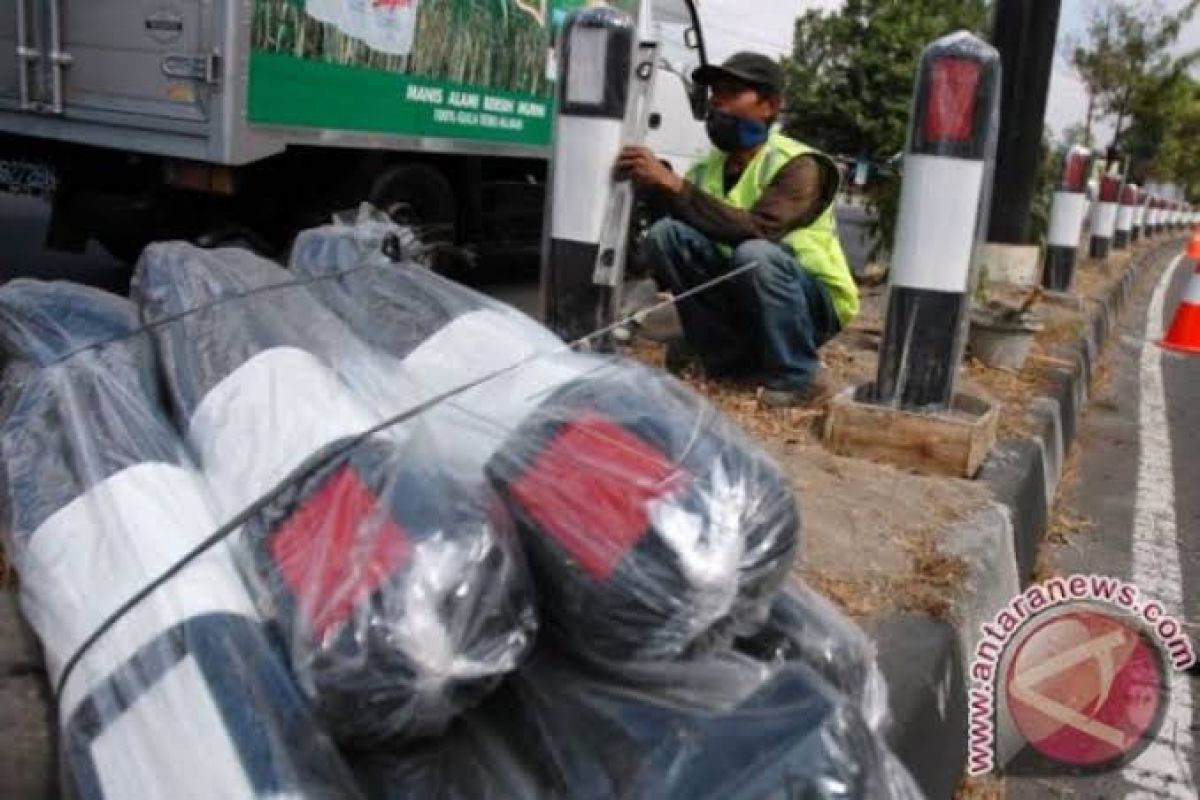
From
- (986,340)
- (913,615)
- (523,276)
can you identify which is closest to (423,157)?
(523,276)

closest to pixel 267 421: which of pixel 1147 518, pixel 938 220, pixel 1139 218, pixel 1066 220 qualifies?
pixel 938 220

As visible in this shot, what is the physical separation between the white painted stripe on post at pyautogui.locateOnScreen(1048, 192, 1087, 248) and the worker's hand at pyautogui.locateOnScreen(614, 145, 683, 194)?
5817mm

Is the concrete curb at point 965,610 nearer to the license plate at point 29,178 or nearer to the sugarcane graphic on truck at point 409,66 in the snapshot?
the sugarcane graphic on truck at point 409,66

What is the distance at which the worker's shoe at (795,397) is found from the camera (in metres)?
3.92

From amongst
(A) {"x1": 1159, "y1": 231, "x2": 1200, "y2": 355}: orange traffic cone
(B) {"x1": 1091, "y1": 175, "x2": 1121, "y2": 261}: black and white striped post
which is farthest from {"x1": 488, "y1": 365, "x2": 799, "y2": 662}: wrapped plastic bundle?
(B) {"x1": 1091, "y1": 175, "x2": 1121, "y2": 261}: black and white striped post

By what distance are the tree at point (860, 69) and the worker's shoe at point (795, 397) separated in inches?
843

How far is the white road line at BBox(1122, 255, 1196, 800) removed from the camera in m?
2.48

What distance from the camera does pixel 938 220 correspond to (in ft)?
11.2

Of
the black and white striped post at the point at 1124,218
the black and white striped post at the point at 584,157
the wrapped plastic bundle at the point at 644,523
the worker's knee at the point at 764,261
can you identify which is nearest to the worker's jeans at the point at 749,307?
the worker's knee at the point at 764,261

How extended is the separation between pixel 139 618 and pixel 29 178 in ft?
16.9

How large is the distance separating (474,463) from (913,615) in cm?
118

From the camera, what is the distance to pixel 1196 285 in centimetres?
681

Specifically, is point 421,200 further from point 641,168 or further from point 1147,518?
point 1147,518

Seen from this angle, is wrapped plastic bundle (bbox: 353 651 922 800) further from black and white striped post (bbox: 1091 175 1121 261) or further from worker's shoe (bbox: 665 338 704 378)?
black and white striped post (bbox: 1091 175 1121 261)
